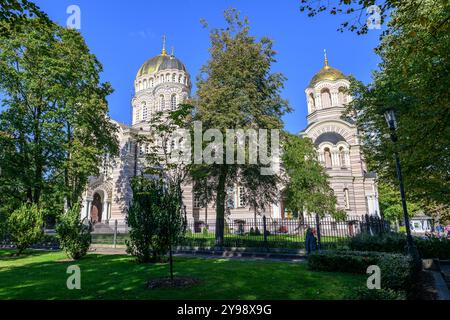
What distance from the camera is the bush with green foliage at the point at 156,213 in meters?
9.62

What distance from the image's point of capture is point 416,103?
38.6ft

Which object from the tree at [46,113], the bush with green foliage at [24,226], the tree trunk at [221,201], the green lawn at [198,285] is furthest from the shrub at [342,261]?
the tree at [46,113]

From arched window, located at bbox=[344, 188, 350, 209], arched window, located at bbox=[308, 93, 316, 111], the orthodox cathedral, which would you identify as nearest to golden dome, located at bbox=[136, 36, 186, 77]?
the orthodox cathedral

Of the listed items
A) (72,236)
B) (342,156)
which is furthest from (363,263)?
(342,156)

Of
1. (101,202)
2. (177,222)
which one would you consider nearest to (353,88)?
(177,222)

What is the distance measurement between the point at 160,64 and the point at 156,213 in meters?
42.4

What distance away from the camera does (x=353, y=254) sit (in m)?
10.9

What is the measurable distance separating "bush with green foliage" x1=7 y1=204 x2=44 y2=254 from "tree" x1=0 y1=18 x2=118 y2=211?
2.94 meters

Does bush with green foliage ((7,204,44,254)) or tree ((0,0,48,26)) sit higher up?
tree ((0,0,48,26))

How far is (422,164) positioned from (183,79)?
39.4 meters

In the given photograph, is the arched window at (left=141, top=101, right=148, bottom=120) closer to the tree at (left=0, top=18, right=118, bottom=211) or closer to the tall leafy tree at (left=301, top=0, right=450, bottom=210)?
the tree at (left=0, top=18, right=118, bottom=211)

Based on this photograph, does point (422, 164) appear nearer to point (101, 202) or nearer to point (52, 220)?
point (101, 202)

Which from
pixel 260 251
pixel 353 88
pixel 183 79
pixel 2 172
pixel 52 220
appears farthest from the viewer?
pixel 183 79

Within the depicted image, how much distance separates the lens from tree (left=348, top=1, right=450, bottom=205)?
729 cm
